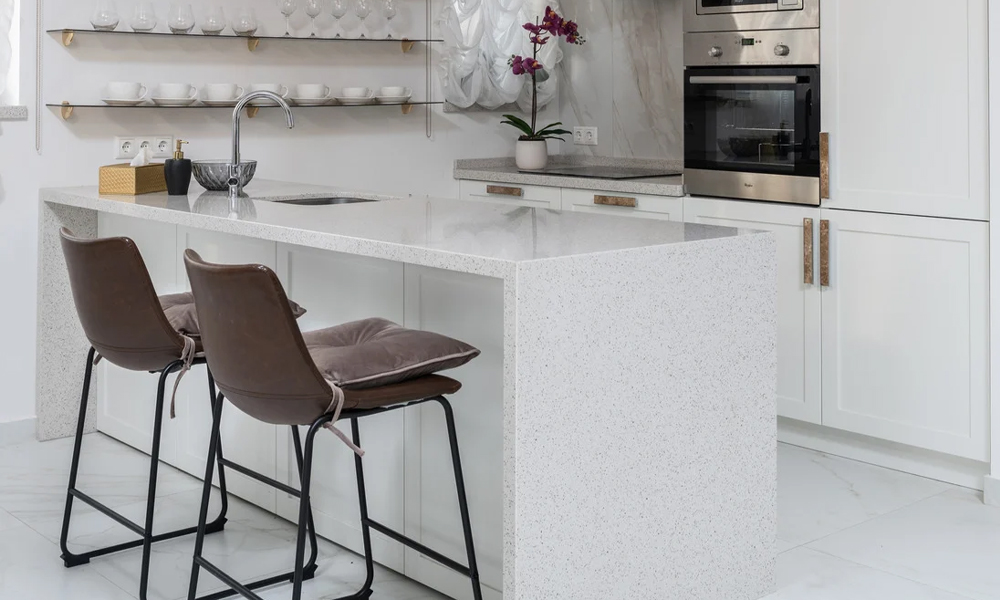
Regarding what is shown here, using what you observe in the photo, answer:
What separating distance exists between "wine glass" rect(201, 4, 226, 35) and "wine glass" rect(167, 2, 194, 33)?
76 mm

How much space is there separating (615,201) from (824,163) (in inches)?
37.3

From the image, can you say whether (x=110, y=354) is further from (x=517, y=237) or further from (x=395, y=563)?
(x=517, y=237)

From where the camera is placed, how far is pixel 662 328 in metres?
2.26

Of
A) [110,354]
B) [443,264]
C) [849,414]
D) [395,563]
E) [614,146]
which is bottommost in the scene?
[395,563]

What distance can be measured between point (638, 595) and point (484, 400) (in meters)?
0.53

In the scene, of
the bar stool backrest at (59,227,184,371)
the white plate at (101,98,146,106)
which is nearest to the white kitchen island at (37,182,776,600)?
the bar stool backrest at (59,227,184,371)

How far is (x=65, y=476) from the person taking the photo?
3.61 metres

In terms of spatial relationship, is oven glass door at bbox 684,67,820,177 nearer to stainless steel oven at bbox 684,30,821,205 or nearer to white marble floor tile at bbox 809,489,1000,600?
stainless steel oven at bbox 684,30,821,205

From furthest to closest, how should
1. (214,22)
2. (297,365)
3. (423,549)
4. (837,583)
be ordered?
(214,22) → (837,583) → (423,549) → (297,365)

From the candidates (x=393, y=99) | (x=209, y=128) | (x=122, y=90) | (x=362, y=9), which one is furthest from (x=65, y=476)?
(x=362, y=9)

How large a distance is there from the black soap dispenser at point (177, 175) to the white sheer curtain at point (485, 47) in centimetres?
172

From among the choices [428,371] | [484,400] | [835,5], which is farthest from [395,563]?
[835,5]

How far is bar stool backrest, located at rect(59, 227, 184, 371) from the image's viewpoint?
2600 mm

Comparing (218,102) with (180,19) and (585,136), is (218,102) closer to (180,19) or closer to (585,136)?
(180,19)
